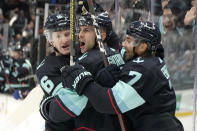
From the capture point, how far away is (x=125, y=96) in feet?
5.53

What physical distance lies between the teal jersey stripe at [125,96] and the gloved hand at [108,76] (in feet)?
0.17

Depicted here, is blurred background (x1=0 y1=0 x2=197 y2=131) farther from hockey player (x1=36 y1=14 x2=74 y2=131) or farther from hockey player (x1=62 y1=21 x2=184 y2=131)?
hockey player (x1=62 y1=21 x2=184 y2=131)

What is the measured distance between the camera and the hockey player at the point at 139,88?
66.6 inches

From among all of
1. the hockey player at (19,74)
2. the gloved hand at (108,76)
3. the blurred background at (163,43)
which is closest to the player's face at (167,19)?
the blurred background at (163,43)

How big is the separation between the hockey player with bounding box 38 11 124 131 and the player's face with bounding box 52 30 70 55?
0.16m

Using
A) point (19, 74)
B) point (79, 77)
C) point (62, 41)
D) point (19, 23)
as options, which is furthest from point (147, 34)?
point (19, 23)

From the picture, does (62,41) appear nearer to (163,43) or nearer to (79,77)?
(79,77)

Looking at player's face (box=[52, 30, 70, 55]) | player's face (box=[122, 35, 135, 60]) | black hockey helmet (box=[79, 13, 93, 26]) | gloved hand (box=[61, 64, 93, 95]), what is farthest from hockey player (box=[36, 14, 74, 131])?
player's face (box=[122, 35, 135, 60])

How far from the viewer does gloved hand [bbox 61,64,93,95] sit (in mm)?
1688

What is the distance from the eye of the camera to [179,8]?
360cm

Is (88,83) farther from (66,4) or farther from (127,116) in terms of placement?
(66,4)

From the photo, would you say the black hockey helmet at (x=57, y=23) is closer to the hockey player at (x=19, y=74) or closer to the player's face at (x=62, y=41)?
the player's face at (x=62, y=41)

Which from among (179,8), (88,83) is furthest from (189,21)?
(88,83)

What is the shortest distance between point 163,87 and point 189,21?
1.73 m
